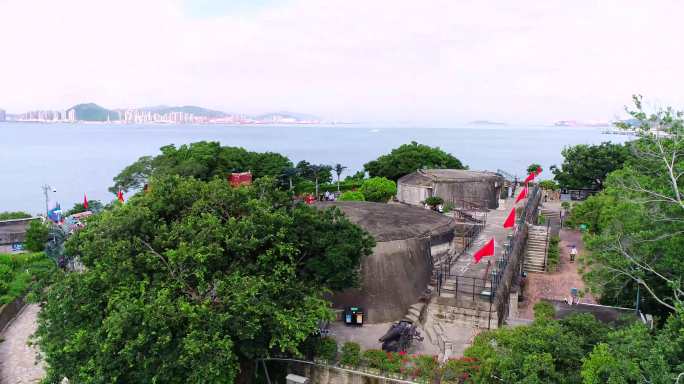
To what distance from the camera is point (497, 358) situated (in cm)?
1056

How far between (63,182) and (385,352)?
79588 millimetres

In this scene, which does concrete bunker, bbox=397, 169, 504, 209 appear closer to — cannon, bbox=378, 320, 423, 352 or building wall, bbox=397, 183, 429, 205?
building wall, bbox=397, 183, 429, 205

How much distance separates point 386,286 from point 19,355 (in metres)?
15.3

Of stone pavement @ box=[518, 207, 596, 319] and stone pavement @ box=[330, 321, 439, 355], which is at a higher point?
stone pavement @ box=[330, 321, 439, 355]

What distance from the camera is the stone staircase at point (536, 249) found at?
25.8 m

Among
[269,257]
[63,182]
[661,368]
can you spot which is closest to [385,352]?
[269,257]

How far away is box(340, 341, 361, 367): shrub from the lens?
13.9m

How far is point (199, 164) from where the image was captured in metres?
40.2

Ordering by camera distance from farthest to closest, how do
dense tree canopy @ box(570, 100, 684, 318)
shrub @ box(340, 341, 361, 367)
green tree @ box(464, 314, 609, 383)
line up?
shrub @ box(340, 341, 361, 367) < dense tree canopy @ box(570, 100, 684, 318) < green tree @ box(464, 314, 609, 383)

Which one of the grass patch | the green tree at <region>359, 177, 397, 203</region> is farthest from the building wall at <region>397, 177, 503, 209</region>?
the grass patch

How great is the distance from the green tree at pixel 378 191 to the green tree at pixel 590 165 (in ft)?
51.5

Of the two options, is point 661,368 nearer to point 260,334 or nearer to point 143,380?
point 260,334

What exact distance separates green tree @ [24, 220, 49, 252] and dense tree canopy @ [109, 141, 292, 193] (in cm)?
851

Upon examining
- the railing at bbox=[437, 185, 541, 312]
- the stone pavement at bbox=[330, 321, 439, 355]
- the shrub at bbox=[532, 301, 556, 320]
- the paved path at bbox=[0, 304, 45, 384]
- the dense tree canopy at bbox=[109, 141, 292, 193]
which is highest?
the dense tree canopy at bbox=[109, 141, 292, 193]
